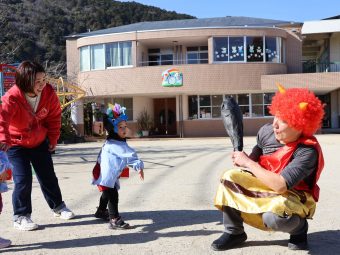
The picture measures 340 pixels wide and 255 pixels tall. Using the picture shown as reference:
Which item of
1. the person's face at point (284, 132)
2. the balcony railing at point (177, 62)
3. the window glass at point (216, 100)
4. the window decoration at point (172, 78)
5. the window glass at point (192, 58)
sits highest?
the window glass at point (192, 58)

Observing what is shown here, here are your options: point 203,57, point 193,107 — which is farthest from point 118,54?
point 193,107

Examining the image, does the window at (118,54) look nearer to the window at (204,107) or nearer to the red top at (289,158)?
the window at (204,107)

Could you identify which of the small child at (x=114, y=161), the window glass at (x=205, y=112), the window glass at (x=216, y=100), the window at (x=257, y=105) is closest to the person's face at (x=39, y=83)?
the small child at (x=114, y=161)

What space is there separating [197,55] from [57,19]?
28.5 meters

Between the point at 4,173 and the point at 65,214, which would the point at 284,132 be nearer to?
the point at 4,173

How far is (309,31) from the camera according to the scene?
2994cm

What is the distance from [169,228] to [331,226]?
5.59 feet

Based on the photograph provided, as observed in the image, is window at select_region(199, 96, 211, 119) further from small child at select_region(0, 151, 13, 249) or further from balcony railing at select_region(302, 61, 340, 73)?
small child at select_region(0, 151, 13, 249)

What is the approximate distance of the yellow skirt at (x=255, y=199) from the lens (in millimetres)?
3707

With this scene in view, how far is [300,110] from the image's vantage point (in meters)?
3.57

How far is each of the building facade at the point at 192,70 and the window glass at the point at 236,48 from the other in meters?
0.06

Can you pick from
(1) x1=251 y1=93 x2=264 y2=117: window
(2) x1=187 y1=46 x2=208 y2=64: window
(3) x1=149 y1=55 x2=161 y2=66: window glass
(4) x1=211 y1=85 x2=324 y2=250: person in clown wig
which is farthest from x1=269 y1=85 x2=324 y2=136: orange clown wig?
(3) x1=149 y1=55 x2=161 y2=66: window glass

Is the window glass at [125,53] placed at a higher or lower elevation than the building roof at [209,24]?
lower

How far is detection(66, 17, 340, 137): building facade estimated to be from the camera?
28.5 metres
